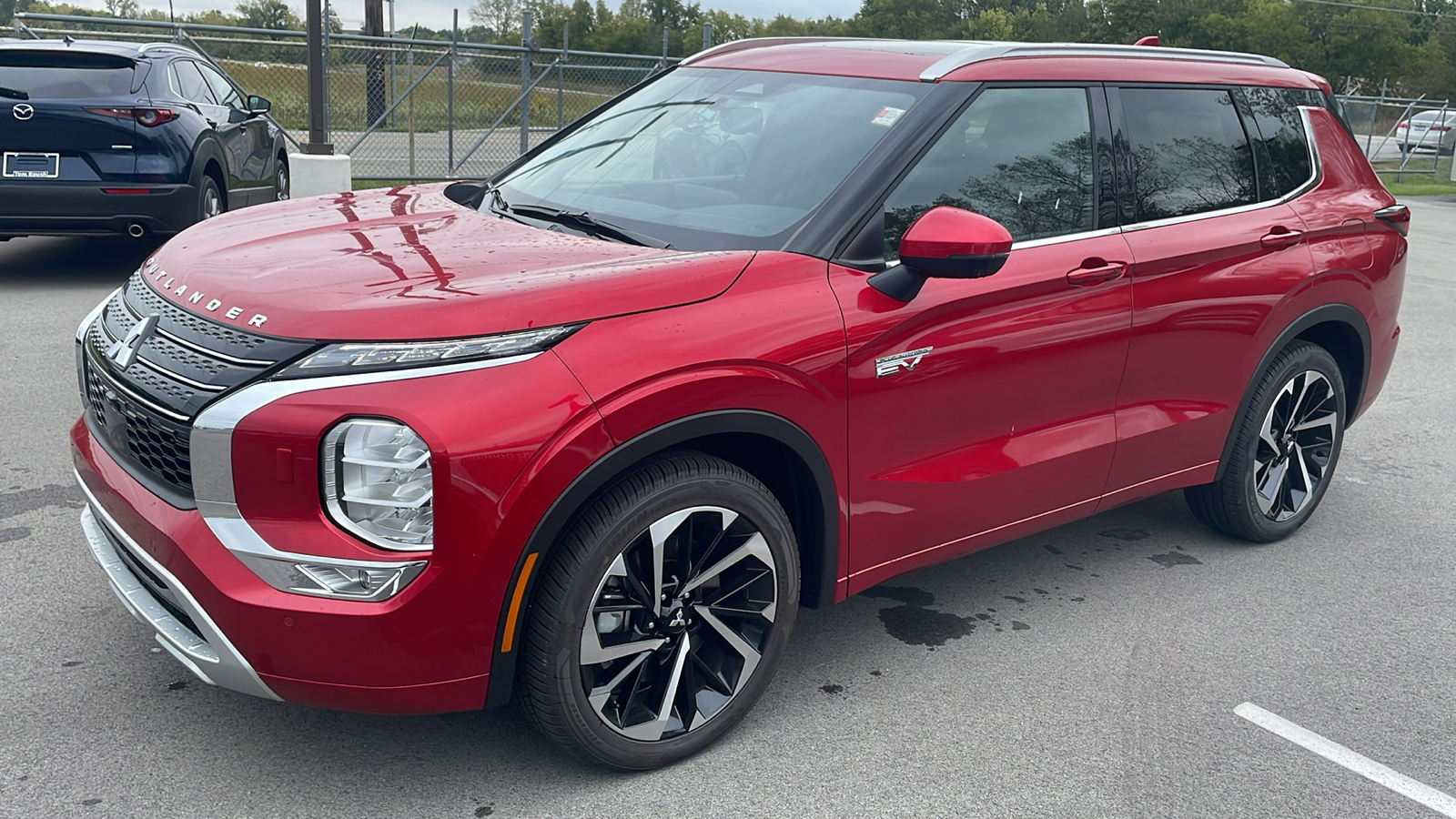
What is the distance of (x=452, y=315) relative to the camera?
108 inches

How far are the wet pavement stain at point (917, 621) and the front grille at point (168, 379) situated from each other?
7.15ft

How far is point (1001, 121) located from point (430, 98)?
46.5ft

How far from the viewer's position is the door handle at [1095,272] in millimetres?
3852

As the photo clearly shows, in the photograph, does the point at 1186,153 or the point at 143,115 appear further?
the point at 143,115

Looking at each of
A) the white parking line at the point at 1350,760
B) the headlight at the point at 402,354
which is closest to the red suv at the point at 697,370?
the headlight at the point at 402,354

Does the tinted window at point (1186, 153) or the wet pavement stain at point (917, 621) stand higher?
the tinted window at point (1186, 153)

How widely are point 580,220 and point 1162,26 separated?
4191 inches

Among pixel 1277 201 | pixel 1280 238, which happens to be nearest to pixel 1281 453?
pixel 1280 238

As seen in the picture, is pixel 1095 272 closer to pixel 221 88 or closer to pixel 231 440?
pixel 231 440

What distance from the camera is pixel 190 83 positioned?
950cm

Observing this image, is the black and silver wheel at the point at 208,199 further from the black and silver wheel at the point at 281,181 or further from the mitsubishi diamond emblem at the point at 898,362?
the mitsubishi diamond emblem at the point at 898,362

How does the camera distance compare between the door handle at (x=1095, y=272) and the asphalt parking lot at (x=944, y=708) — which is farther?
the door handle at (x=1095, y=272)

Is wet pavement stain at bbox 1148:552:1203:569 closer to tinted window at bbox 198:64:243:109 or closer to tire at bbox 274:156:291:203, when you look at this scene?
tinted window at bbox 198:64:243:109

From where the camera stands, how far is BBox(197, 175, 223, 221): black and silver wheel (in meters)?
8.77
